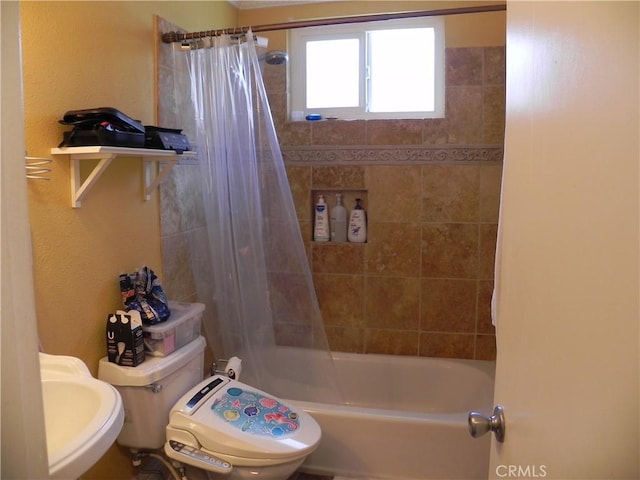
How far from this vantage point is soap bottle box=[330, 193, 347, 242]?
2789 millimetres

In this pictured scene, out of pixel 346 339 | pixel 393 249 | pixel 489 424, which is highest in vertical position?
pixel 393 249

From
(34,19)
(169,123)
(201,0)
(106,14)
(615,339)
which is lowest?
(615,339)

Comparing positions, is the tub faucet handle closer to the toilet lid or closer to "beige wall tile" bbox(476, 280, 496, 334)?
the toilet lid

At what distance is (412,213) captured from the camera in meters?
2.67

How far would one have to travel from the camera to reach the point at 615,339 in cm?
47

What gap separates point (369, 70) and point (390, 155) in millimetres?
566

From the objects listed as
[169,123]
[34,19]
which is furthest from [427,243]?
[34,19]

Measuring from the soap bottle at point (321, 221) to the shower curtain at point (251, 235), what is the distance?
490 mm

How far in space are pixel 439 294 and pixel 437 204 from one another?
49 cm

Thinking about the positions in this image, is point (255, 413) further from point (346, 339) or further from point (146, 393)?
point (346, 339)

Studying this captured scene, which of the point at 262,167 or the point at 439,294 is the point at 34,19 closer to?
the point at 262,167

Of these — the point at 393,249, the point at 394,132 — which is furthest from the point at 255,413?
the point at 394,132

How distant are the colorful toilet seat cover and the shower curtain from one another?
0.44 metres

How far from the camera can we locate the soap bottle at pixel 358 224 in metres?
2.75
